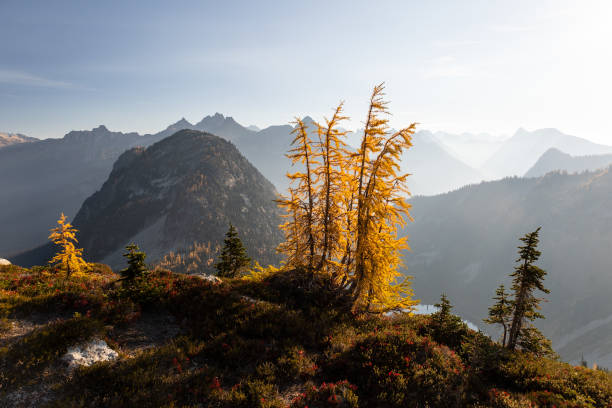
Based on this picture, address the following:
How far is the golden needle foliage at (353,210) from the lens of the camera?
14.3 meters

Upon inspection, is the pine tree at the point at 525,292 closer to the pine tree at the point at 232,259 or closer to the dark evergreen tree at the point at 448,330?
the dark evergreen tree at the point at 448,330

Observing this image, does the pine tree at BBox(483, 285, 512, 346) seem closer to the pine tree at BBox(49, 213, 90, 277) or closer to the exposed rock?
the exposed rock

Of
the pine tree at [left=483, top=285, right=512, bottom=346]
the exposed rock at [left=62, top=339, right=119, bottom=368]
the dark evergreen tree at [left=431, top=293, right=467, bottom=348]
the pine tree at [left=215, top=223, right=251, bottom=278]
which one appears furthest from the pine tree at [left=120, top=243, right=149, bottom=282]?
the pine tree at [left=215, top=223, right=251, bottom=278]

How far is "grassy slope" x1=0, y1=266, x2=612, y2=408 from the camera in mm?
8461

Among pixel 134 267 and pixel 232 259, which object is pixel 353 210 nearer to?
pixel 134 267

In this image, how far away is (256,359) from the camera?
34.0 feet

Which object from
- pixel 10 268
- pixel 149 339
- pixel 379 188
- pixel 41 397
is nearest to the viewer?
pixel 41 397

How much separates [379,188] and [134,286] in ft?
45.5

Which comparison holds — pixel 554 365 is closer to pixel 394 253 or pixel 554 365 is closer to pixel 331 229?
pixel 394 253

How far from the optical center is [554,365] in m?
13.4

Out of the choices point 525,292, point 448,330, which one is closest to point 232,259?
point 448,330

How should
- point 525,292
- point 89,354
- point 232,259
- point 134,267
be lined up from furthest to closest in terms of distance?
1. point 232,259
2. point 525,292
3. point 134,267
4. point 89,354

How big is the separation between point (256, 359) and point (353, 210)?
9.11 meters

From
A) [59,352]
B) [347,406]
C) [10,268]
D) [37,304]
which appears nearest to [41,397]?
[59,352]
